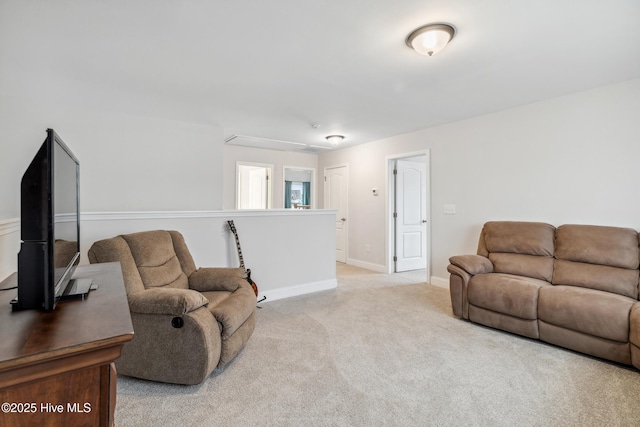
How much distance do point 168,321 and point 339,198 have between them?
4.78 meters

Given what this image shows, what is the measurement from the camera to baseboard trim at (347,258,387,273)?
215 inches

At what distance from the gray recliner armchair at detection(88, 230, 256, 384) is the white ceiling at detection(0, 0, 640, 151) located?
1504mm

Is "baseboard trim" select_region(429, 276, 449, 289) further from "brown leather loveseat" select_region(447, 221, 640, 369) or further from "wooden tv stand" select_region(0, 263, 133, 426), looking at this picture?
"wooden tv stand" select_region(0, 263, 133, 426)

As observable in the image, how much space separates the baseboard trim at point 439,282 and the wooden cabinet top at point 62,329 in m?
4.27

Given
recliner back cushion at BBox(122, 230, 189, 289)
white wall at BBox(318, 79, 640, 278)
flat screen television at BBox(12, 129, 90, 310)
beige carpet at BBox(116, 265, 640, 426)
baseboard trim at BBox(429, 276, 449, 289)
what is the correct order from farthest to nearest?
baseboard trim at BBox(429, 276, 449, 289) → white wall at BBox(318, 79, 640, 278) → recliner back cushion at BBox(122, 230, 189, 289) → beige carpet at BBox(116, 265, 640, 426) → flat screen television at BBox(12, 129, 90, 310)

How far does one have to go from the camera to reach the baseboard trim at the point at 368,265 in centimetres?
546

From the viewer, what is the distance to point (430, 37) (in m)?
2.09

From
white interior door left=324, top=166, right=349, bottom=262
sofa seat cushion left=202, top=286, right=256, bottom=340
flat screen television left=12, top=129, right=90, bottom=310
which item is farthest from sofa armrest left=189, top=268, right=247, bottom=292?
white interior door left=324, top=166, right=349, bottom=262

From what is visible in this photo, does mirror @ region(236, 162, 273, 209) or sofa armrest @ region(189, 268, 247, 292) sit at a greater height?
mirror @ region(236, 162, 273, 209)

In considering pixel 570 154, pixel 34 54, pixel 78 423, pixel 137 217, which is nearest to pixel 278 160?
pixel 137 217

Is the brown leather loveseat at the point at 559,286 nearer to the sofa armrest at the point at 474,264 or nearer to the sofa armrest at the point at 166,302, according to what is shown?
the sofa armrest at the point at 474,264

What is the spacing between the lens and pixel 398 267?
215 inches

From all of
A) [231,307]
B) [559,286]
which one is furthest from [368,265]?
[231,307]

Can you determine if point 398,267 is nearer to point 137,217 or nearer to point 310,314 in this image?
point 310,314
